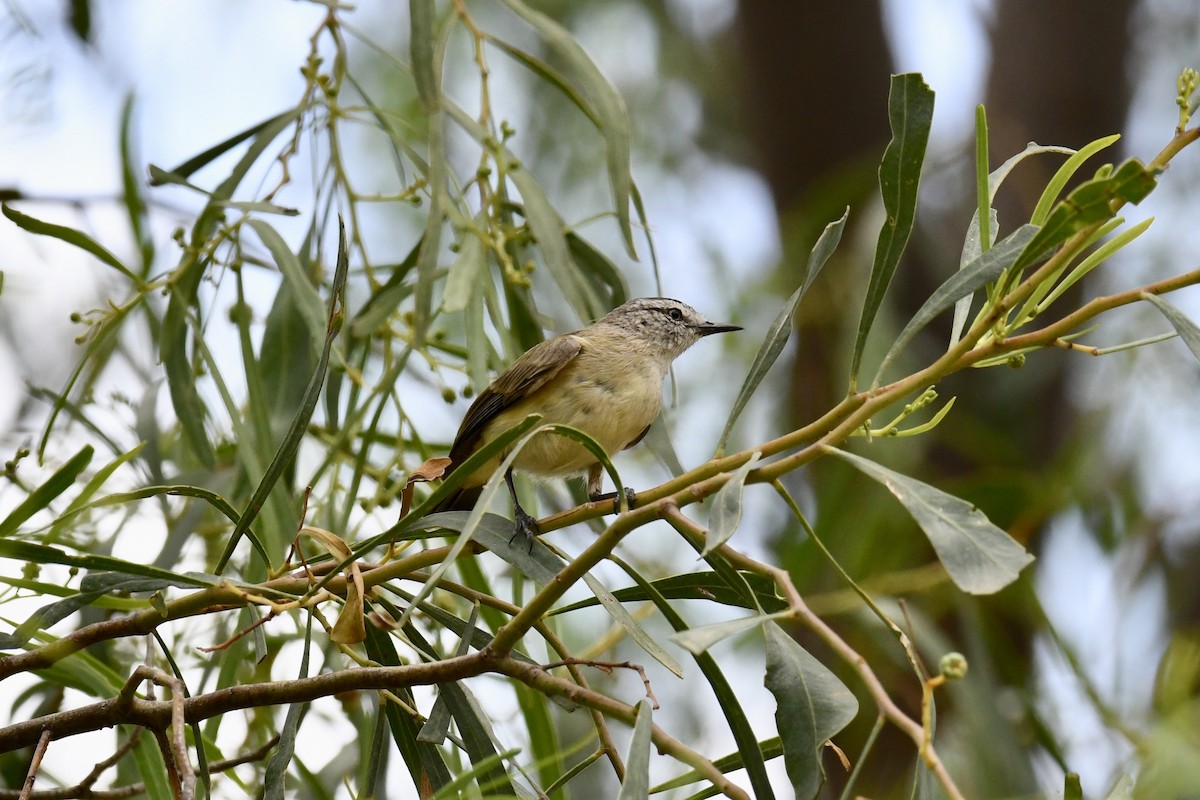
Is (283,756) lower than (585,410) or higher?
lower

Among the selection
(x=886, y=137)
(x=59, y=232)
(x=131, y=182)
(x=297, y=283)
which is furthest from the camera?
(x=886, y=137)

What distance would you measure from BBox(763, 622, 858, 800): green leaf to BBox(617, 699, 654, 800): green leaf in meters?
0.15

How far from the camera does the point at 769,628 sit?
1389mm

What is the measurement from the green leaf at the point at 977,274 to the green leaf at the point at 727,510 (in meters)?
0.22

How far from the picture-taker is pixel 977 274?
4.61 feet

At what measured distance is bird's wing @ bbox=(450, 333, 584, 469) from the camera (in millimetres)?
2869

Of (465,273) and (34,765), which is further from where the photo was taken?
(465,273)

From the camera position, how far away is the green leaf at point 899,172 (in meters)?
1.40

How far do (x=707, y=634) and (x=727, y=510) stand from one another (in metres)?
0.14

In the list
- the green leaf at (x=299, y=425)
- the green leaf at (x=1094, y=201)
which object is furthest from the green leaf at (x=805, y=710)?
the green leaf at (x=299, y=425)

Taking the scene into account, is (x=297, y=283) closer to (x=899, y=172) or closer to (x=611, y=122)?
(x=611, y=122)

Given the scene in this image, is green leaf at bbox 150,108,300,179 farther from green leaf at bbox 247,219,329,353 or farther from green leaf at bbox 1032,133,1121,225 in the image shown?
green leaf at bbox 1032,133,1121,225

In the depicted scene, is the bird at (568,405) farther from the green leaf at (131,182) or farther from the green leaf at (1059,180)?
the green leaf at (1059,180)

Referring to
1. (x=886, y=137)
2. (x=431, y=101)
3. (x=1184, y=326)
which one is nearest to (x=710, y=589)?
(x=1184, y=326)
